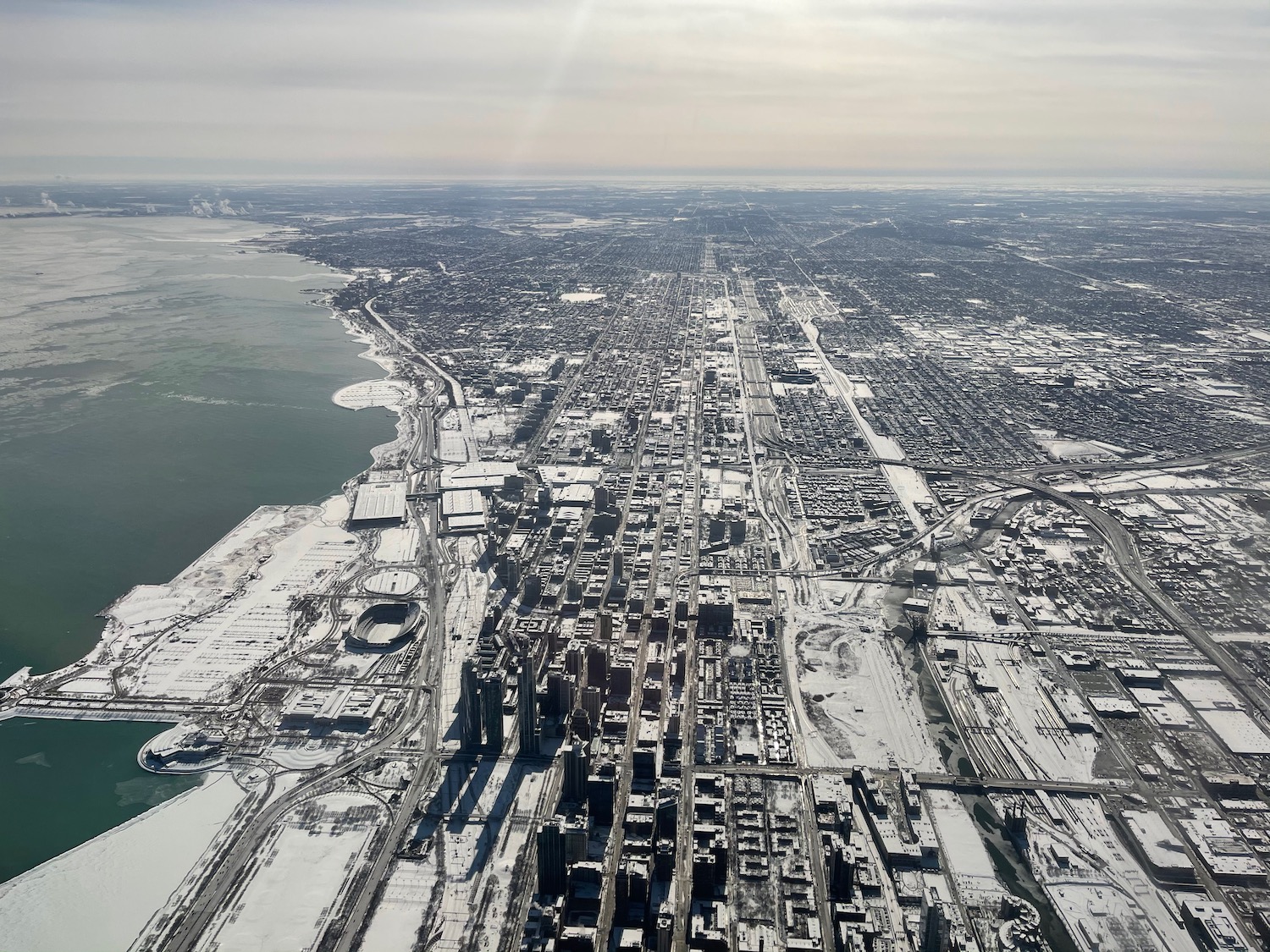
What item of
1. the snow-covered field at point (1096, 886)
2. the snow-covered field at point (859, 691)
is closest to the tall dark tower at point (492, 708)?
the snow-covered field at point (859, 691)

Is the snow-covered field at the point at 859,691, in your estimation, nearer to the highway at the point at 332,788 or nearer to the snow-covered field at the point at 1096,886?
the snow-covered field at the point at 1096,886

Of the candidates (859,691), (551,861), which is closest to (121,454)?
(551,861)

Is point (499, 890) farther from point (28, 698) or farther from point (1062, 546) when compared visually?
point (1062, 546)

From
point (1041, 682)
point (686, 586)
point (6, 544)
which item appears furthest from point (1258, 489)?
point (6, 544)

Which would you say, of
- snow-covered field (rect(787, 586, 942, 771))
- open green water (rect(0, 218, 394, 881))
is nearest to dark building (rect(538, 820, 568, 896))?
snow-covered field (rect(787, 586, 942, 771))

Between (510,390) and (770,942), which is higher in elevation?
(510,390)
